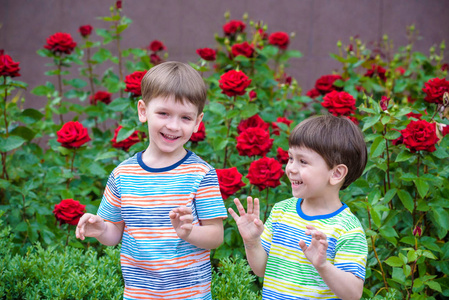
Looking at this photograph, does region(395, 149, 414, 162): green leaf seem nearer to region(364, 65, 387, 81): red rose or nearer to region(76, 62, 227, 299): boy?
region(76, 62, 227, 299): boy

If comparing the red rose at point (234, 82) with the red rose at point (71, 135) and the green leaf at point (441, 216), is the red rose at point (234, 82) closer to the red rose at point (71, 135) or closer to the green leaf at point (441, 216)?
the red rose at point (71, 135)

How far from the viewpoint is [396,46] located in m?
5.74

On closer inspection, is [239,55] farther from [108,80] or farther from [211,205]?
[211,205]

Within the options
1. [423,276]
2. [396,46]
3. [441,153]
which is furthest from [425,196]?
[396,46]

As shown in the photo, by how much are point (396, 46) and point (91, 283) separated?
449cm

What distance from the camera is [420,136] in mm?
2564

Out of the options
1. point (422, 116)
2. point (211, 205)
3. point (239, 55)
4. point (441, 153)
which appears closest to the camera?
point (211, 205)

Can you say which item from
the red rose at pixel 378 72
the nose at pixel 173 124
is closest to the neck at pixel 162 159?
the nose at pixel 173 124

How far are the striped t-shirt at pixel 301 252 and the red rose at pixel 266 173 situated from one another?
766 millimetres

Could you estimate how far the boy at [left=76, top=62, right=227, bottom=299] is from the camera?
188 centimetres

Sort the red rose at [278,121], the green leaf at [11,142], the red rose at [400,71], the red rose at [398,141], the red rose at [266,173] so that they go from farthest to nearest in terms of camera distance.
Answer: the red rose at [400,71], the red rose at [278,121], the green leaf at [11,142], the red rose at [398,141], the red rose at [266,173]

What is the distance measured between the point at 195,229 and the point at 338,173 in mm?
539

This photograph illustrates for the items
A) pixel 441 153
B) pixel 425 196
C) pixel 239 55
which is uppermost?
pixel 239 55

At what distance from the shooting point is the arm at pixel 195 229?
1.72 m
